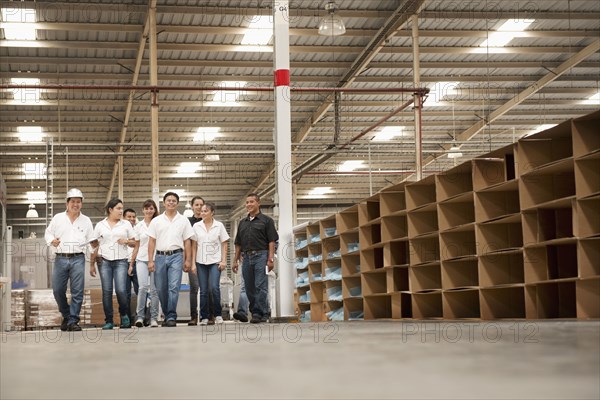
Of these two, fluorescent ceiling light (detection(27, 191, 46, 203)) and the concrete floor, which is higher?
fluorescent ceiling light (detection(27, 191, 46, 203))

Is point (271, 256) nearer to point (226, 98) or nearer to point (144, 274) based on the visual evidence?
point (144, 274)

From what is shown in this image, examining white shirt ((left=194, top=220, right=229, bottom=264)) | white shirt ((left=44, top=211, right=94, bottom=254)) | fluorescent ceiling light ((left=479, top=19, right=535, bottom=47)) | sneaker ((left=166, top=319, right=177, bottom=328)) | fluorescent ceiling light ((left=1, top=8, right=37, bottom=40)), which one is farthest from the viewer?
fluorescent ceiling light ((left=479, top=19, right=535, bottom=47))

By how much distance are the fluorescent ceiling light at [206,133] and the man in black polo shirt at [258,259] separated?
15114mm

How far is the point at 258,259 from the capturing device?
8.70m

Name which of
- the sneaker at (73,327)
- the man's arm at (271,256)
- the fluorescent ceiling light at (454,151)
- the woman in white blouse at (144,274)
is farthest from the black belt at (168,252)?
the fluorescent ceiling light at (454,151)

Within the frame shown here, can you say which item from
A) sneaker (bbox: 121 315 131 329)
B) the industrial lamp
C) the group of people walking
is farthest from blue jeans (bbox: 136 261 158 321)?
the industrial lamp

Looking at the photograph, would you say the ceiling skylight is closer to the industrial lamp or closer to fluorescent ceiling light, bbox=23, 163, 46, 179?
fluorescent ceiling light, bbox=23, 163, 46, 179

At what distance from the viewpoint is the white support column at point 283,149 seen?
28.5 feet

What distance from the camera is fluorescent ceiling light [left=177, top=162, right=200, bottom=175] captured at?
27578mm

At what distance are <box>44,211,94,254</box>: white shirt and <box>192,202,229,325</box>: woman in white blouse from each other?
1.39 m

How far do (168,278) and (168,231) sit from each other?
55cm

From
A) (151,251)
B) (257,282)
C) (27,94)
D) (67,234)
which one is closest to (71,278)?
(67,234)

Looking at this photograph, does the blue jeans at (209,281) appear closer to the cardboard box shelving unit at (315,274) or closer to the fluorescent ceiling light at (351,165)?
the cardboard box shelving unit at (315,274)

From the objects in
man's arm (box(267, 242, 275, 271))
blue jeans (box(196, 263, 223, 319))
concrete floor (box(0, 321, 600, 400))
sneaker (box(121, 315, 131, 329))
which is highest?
man's arm (box(267, 242, 275, 271))
